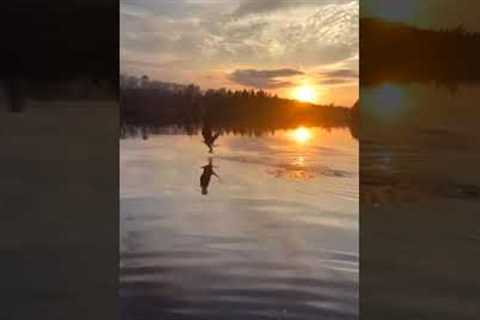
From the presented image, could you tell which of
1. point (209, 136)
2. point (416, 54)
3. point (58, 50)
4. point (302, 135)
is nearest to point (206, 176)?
point (209, 136)

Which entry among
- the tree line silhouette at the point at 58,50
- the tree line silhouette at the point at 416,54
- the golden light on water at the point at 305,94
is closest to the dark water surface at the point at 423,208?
the tree line silhouette at the point at 416,54

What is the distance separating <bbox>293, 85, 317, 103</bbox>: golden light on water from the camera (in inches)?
75.9

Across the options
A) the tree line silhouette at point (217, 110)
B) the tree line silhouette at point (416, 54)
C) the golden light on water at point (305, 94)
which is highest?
the tree line silhouette at point (416, 54)

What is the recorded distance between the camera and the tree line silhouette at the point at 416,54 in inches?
72.1

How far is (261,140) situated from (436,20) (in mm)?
623

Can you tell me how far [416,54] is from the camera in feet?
6.06

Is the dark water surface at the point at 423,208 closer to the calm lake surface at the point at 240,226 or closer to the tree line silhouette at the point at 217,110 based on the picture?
the calm lake surface at the point at 240,226

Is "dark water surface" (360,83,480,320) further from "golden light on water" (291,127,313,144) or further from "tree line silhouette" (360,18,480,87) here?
"golden light on water" (291,127,313,144)

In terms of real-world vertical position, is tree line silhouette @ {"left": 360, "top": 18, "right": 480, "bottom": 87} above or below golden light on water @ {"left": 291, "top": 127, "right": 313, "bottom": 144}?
above

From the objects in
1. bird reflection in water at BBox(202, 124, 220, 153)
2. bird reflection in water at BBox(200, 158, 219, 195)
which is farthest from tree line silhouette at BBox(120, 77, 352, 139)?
bird reflection in water at BBox(200, 158, 219, 195)

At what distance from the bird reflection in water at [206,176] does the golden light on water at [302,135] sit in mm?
268

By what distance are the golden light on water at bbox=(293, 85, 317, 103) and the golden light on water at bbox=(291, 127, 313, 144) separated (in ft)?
0.30

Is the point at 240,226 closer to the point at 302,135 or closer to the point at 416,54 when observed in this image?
the point at 302,135

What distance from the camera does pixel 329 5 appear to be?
191cm
